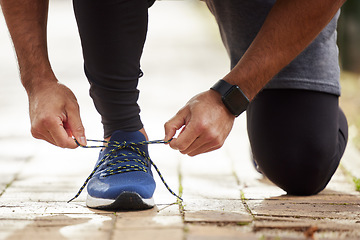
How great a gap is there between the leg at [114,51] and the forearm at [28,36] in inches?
5.4

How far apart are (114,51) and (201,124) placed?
1.59 feet

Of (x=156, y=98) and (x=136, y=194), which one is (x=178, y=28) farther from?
(x=136, y=194)

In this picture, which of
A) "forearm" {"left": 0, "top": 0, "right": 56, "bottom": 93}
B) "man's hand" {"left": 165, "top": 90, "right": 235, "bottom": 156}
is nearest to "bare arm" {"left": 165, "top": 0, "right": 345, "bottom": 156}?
"man's hand" {"left": 165, "top": 90, "right": 235, "bottom": 156}

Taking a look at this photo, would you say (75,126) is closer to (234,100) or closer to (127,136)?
(127,136)

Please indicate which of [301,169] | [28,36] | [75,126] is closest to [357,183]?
[301,169]

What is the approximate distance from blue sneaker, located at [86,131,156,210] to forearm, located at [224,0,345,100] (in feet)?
1.31

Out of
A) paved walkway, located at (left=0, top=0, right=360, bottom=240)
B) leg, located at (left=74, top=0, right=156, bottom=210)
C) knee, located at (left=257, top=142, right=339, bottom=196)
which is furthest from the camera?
knee, located at (left=257, top=142, right=339, bottom=196)

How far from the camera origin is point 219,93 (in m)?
1.86

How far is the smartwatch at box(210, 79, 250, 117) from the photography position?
1.84 metres

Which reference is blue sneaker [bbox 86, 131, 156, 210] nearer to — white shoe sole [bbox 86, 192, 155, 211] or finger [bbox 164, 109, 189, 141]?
white shoe sole [bbox 86, 192, 155, 211]

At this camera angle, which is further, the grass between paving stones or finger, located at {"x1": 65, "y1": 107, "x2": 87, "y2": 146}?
the grass between paving stones

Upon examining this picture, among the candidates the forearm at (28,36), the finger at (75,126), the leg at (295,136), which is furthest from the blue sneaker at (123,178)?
the leg at (295,136)

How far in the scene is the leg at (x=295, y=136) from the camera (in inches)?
91.6

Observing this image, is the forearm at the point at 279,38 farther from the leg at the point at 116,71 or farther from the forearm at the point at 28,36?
the forearm at the point at 28,36
